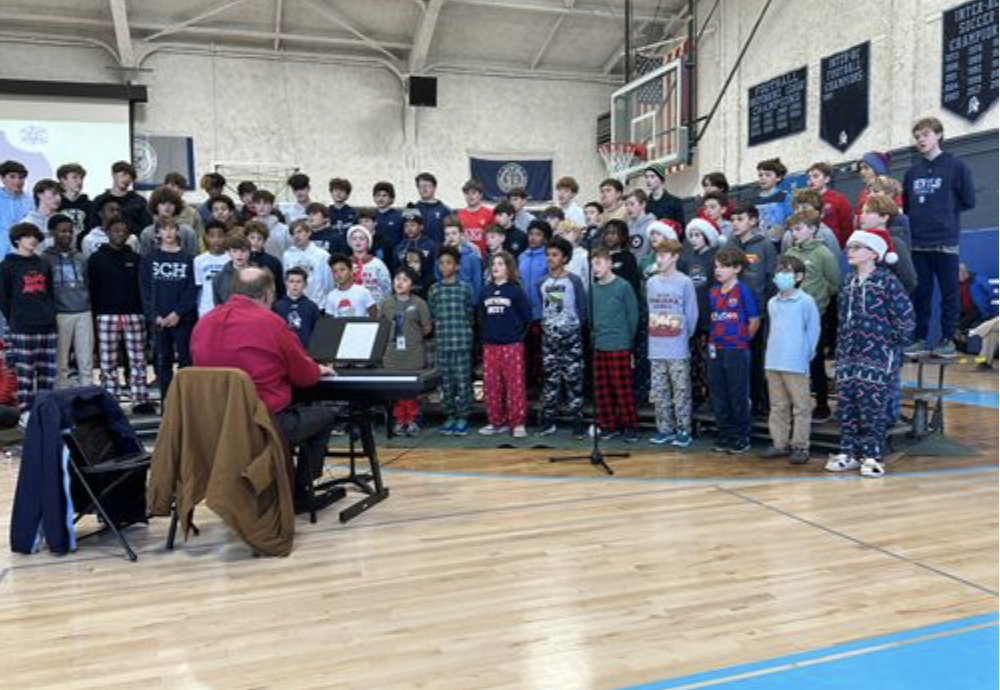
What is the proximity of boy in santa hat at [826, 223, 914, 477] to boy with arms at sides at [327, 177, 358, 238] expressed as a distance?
12.6 ft

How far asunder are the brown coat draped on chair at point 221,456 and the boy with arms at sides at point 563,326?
2589mm

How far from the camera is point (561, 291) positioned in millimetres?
5715

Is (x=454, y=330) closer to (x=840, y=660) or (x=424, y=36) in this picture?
(x=840, y=660)

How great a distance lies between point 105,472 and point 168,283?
2352 millimetres

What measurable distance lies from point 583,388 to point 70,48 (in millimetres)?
10513

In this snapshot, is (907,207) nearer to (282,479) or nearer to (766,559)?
(766,559)

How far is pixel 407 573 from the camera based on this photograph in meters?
3.23

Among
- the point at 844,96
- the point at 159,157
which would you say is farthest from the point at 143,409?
the point at 844,96

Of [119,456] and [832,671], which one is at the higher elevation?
[119,456]

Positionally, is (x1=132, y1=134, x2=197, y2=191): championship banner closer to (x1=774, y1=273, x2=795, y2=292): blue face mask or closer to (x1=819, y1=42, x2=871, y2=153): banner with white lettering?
(x1=819, y1=42, x2=871, y2=153): banner with white lettering

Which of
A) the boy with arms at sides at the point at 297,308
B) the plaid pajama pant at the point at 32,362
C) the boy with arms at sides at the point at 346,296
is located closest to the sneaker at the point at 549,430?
the boy with arms at sides at the point at 346,296

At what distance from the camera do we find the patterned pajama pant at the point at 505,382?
5.76 m

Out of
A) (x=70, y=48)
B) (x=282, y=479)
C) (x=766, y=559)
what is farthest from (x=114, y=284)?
(x=70, y=48)

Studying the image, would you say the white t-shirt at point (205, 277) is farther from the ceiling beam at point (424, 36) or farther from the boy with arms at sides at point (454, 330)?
the ceiling beam at point (424, 36)
